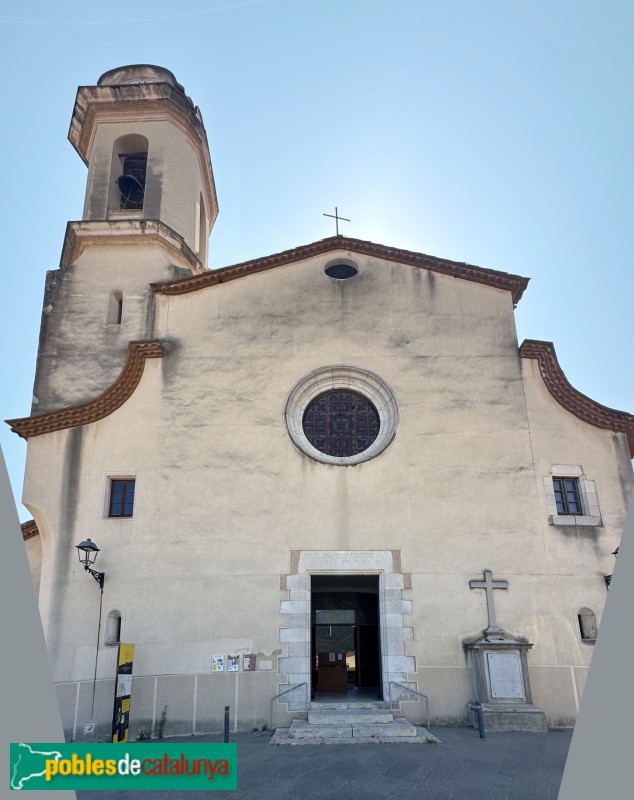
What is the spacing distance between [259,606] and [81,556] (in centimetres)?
369

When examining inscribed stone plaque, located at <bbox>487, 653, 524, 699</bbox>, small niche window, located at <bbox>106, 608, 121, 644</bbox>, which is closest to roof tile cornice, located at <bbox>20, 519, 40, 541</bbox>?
Result: small niche window, located at <bbox>106, 608, 121, 644</bbox>

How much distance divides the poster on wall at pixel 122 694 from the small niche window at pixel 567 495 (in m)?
9.08

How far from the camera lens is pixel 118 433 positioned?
43.8ft

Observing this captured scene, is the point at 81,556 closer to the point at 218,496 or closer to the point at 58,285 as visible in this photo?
the point at 218,496

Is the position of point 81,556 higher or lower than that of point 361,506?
lower

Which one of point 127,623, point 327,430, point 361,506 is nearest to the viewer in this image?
point 127,623

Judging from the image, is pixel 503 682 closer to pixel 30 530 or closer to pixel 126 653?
pixel 126 653

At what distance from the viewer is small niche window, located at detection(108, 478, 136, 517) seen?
42.3 ft

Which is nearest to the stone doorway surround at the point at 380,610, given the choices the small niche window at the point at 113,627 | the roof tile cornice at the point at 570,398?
the small niche window at the point at 113,627

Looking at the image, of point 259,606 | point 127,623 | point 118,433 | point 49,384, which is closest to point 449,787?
point 259,606

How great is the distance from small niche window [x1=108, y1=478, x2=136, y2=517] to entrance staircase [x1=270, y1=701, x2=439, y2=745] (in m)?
5.27

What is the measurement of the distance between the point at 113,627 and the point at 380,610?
207 inches

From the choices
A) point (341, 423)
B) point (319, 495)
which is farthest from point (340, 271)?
point (319, 495)

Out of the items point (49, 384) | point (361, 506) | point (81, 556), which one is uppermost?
point (49, 384)
